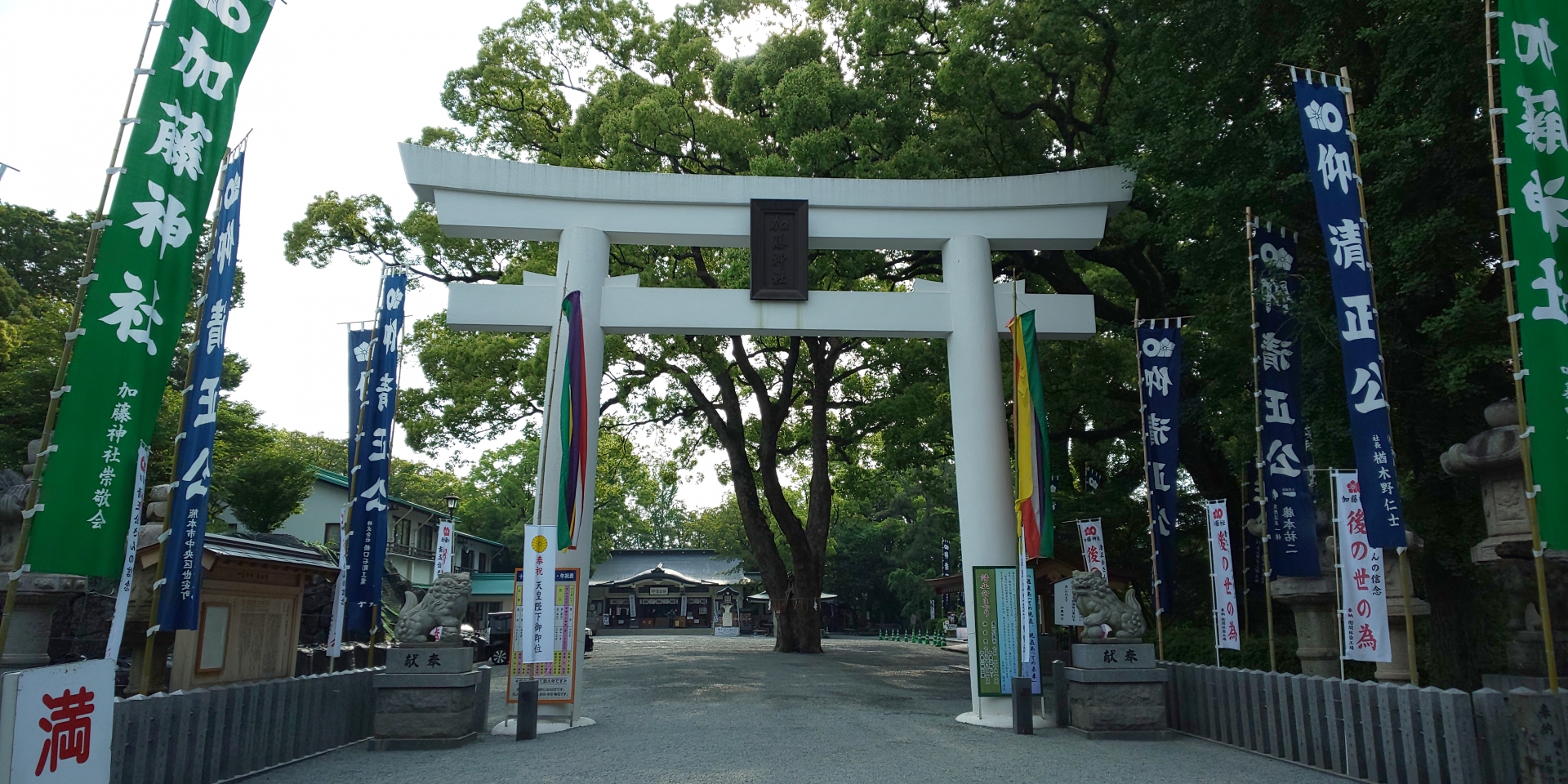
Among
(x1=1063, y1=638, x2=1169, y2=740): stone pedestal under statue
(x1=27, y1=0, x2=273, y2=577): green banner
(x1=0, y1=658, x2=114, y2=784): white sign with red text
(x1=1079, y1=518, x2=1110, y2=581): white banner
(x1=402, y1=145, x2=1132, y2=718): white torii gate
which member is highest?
(x1=402, y1=145, x2=1132, y2=718): white torii gate

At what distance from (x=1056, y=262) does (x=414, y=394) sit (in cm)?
1164

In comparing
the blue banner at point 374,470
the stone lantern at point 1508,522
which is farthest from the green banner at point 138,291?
the stone lantern at point 1508,522

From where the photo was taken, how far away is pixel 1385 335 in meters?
8.56

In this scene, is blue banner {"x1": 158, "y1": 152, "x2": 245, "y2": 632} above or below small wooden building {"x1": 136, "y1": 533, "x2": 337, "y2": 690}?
above

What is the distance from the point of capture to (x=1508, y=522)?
7133mm

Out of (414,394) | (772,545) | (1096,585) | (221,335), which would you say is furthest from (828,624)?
(221,335)

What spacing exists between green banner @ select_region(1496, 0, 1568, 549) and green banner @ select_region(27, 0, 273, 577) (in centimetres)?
745

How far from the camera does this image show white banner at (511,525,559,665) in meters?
7.69

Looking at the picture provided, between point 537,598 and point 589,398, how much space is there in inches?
93.6

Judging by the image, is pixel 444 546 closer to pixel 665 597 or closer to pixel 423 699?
pixel 423 699

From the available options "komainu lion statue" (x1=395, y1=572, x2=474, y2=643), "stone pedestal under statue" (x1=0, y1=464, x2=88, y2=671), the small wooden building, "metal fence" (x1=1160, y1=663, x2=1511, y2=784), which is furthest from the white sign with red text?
"stone pedestal under statue" (x1=0, y1=464, x2=88, y2=671)

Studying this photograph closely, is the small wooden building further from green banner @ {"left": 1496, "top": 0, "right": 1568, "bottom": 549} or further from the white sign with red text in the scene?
green banner @ {"left": 1496, "top": 0, "right": 1568, "bottom": 549}

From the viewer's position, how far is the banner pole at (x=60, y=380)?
4056 mm

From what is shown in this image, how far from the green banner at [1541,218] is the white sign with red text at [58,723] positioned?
741 cm
